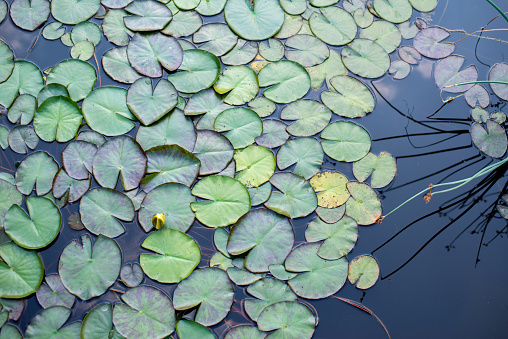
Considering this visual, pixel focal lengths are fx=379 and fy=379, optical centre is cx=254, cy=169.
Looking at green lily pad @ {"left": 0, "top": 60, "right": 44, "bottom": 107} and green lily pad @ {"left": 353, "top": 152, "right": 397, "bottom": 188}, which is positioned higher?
green lily pad @ {"left": 353, "top": 152, "right": 397, "bottom": 188}

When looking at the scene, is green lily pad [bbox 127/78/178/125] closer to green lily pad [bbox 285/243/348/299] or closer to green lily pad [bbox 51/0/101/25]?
green lily pad [bbox 51/0/101/25]

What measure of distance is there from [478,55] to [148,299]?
3055mm

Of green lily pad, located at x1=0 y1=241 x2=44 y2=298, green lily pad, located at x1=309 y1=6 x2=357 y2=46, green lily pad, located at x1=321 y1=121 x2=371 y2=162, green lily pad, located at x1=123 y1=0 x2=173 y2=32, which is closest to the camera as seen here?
green lily pad, located at x1=0 y1=241 x2=44 y2=298

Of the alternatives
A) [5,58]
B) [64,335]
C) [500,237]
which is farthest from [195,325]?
[5,58]

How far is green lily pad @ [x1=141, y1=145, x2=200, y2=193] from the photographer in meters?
2.37

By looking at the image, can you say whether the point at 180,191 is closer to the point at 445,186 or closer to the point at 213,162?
the point at 213,162

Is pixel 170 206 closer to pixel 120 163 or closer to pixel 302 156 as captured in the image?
pixel 120 163

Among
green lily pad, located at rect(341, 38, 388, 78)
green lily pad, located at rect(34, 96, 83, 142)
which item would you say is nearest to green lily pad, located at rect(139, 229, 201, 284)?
green lily pad, located at rect(34, 96, 83, 142)

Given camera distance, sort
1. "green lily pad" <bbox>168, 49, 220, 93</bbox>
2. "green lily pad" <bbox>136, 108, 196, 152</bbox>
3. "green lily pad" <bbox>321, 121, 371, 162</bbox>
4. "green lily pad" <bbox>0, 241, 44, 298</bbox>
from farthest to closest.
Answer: "green lily pad" <bbox>168, 49, 220, 93</bbox> → "green lily pad" <bbox>321, 121, 371, 162</bbox> → "green lily pad" <bbox>136, 108, 196, 152</bbox> → "green lily pad" <bbox>0, 241, 44, 298</bbox>

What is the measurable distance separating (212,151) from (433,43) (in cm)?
203

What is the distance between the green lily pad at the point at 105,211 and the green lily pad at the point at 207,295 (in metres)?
0.53

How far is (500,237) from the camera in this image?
8.24 feet

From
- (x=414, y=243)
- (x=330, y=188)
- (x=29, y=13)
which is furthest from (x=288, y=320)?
(x=29, y=13)

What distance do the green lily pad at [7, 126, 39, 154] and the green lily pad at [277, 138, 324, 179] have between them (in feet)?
5.37
